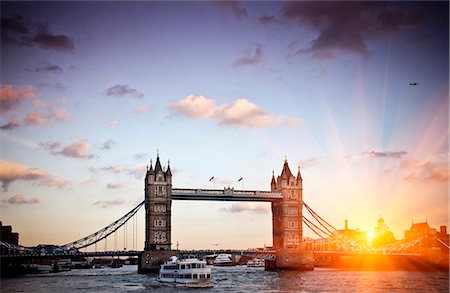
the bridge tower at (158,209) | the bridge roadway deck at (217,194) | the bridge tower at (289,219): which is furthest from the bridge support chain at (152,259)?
the bridge tower at (289,219)

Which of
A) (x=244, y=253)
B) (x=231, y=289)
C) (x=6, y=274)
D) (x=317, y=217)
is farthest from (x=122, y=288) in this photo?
(x=317, y=217)

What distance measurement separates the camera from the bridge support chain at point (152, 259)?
128m

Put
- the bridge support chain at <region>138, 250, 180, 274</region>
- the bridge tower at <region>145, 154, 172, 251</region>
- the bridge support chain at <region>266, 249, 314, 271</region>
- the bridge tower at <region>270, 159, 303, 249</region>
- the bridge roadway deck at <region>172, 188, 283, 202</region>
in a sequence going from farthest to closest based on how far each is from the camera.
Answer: the bridge tower at <region>270, 159, 303, 249</region>, the bridge support chain at <region>266, 249, 314, 271</region>, the bridge roadway deck at <region>172, 188, 283, 202</region>, the bridge tower at <region>145, 154, 172, 251</region>, the bridge support chain at <region>138, 250, 180, 274</region>

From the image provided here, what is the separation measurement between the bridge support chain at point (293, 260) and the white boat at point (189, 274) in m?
44.8

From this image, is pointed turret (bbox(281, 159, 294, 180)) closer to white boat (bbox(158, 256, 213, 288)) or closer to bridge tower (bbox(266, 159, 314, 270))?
bridge tower (bbox(266, 159, 314, 270))

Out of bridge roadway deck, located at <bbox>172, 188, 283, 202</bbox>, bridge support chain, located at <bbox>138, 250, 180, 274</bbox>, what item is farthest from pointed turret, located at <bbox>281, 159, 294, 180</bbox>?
bridge support chain, located at <bbox>138, 250, 180, 274</bbox>

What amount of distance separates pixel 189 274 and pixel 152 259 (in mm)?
36304

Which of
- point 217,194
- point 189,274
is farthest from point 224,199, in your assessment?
point 189,274

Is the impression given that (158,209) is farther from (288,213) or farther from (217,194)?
(288,213)

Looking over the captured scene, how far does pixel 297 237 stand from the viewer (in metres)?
146

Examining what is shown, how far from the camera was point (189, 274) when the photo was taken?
9375 cm

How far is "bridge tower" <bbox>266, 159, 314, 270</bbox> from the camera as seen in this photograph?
457ft

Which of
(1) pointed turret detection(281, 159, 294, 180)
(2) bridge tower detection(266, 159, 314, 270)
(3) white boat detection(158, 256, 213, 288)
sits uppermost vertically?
→ (1) pointed turret detection(281, 159, 294, 180)

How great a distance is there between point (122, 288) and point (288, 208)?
60.8 meters
